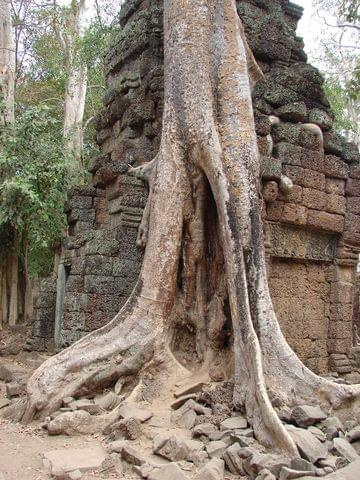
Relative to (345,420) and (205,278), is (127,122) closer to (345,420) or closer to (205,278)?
(205,278)

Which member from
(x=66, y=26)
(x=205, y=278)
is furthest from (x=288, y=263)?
(x=66, y=26)

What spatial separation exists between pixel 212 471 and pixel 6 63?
28.5ft

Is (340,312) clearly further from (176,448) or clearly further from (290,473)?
(290,473)

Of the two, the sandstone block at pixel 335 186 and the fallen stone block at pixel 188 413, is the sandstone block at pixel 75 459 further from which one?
the sandstone block at pixel 335 186

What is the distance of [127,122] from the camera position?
6152mm

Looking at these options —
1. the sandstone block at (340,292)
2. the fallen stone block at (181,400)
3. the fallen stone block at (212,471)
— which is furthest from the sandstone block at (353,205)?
the fallen stone block at (212,471)

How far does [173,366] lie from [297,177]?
2.50 meters

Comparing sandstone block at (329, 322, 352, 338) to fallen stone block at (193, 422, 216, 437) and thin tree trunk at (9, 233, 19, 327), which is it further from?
thin tree trunk at (9, 233, 19, 327)

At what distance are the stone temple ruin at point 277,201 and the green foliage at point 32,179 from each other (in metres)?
1.70

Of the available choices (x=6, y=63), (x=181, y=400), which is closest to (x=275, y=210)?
(x=181, y=400)

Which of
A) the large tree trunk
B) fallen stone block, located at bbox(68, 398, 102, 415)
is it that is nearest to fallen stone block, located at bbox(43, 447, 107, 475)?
fallen stone block, located at bbox(68, 398, 102, 415)

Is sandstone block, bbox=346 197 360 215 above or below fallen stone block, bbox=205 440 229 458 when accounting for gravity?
above

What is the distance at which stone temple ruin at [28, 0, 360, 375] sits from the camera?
5520mm

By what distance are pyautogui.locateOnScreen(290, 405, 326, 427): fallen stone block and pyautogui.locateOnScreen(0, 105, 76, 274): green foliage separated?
5.29 m
